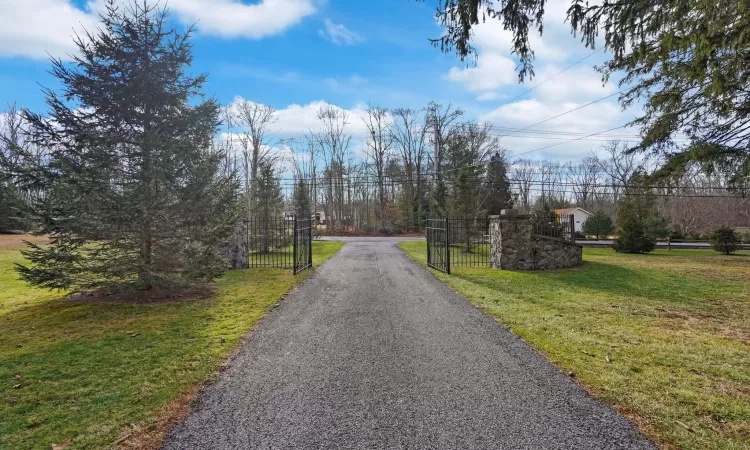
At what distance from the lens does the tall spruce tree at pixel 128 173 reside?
21.5 feet

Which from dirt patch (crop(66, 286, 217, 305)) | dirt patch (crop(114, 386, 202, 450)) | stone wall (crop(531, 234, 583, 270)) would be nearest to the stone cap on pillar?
stone wall (crop(531, 234, 583, 270))

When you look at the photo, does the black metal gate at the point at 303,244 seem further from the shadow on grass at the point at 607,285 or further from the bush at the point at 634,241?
the bush at the point at 634,241

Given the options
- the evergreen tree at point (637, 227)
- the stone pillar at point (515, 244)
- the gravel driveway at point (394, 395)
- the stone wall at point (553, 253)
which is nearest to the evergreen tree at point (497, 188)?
the evergreen tree at point (637, 227)

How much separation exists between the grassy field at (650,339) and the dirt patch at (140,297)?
214 inches

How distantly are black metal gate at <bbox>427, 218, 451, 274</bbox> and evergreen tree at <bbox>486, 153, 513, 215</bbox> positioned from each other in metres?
19.0

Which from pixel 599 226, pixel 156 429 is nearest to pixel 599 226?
pixel 599 226

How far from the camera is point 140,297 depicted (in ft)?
23.6

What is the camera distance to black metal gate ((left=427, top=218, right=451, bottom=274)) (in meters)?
10.7

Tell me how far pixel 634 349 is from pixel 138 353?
542 centimetres

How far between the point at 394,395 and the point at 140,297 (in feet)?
20.0

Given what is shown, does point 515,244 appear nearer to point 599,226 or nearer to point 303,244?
point 303,244

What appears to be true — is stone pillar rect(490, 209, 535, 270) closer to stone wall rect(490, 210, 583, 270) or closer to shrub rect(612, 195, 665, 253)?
stone wall rect(490, 210, 583, 270)

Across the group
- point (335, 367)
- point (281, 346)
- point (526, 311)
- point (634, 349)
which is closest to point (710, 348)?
point (634, 349)

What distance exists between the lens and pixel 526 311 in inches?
243
